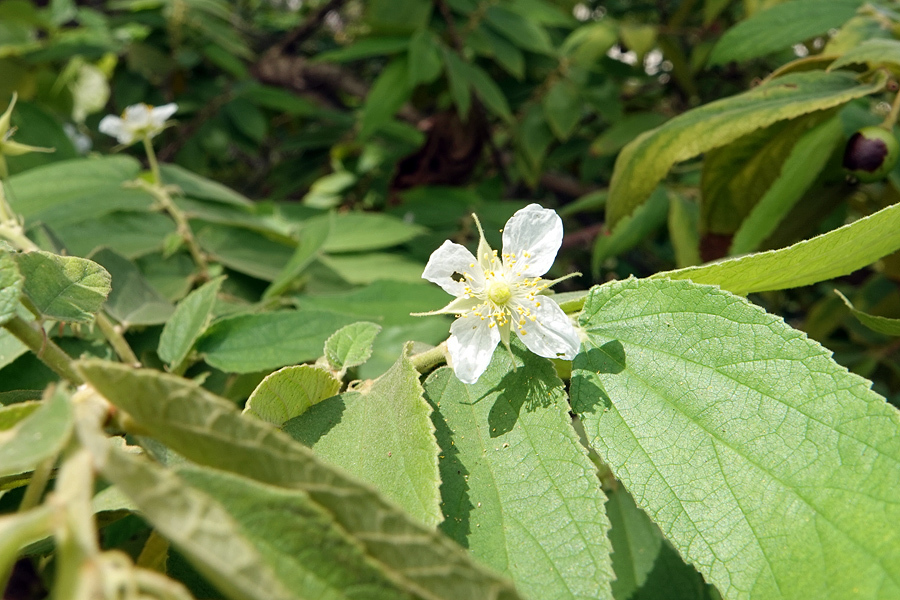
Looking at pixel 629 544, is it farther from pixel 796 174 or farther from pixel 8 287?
pixel 8 287

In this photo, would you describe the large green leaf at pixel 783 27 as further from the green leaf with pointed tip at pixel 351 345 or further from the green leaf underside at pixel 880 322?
the green leaf with pointed tip at pixel 351 345

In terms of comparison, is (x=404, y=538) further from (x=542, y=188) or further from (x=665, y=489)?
(x=542, y=188)

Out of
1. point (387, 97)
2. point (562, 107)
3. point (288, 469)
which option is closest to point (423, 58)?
point (387, 97)

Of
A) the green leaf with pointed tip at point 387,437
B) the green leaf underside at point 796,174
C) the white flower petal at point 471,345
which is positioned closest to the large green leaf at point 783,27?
the green leaf underside at point 796,174

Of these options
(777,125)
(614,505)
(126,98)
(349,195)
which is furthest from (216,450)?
(126,98)

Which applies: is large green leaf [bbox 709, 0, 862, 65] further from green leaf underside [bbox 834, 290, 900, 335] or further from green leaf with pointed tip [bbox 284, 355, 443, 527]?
green leaf with pointed tip [bbox 284, 355, 443, 527]

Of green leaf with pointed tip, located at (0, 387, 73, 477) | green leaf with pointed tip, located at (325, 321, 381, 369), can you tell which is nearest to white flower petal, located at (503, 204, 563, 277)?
green leaf with pointed tip, located at (325, 321, 381, 369)

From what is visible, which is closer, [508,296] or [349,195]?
[508,296]
